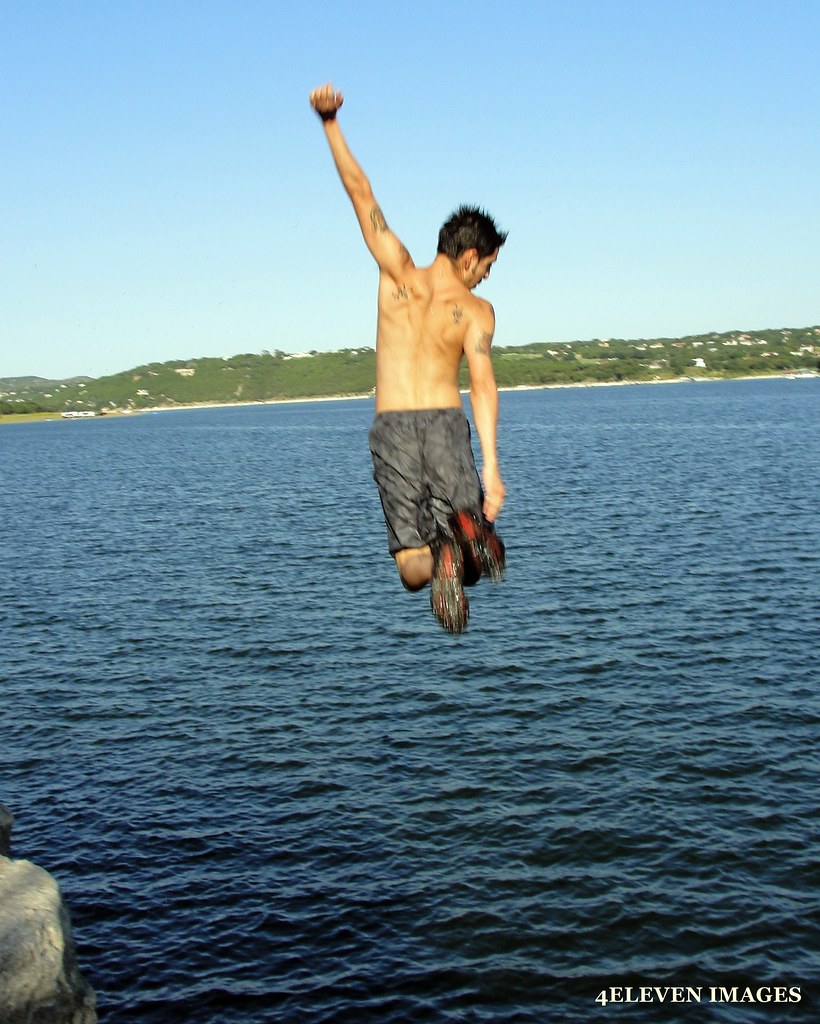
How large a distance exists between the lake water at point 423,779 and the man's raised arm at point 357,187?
12.5 metres

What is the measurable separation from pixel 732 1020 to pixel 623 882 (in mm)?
3708

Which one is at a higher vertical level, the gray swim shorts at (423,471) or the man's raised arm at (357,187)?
the man's raised arm at (357,187)

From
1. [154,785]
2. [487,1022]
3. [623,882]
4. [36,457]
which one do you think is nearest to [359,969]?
[487,1022]

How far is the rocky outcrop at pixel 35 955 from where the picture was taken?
43.0ft

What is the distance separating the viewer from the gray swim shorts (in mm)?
8953

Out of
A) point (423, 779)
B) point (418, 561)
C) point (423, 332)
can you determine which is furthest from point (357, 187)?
point (423, 779)

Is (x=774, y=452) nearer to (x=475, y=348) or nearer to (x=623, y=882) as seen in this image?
(x=623, y=882)

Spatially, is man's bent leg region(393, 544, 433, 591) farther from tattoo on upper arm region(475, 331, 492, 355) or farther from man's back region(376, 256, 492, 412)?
tattoo on upper arm region(475, 331, 492, 355)

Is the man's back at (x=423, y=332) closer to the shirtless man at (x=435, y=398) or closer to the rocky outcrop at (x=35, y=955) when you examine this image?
the shirtless man at (x=435, y=398)

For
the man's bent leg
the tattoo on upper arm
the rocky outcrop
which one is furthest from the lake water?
the tattoo on upper arm

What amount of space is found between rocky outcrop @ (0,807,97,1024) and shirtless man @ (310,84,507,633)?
769 cm

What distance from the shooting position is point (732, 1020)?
16.5 metres

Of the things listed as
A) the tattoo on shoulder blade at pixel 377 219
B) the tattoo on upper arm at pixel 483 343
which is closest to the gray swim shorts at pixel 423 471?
the tattoo on upper arm at pixel 483 343

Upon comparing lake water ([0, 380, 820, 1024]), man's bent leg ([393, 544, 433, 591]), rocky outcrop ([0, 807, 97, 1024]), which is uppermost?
man's bent leg ([393, 544, 433, 591])
